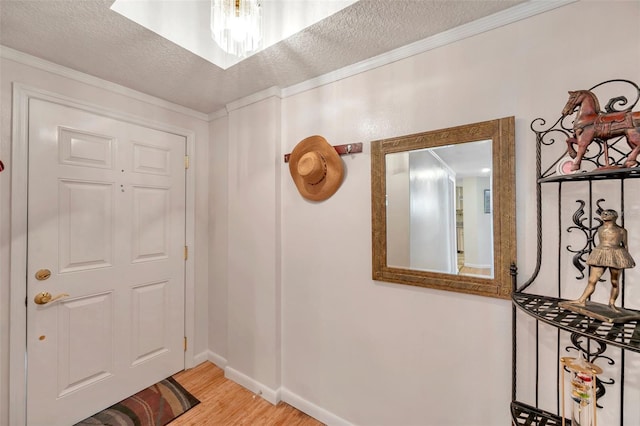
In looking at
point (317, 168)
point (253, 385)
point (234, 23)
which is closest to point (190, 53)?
point (234, 23)

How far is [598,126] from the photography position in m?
0.85

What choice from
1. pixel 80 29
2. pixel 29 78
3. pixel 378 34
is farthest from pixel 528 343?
pixel 29 78

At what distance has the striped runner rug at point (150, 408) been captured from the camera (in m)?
1.77

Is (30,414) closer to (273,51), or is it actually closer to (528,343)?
(273,51)

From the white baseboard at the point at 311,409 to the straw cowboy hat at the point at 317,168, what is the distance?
54.7 inches

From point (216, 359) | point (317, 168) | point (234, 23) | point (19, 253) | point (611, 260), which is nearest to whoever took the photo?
point (611, 260)

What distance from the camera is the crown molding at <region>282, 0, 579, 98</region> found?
46.1 inches

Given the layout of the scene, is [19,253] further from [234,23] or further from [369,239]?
[369,239]

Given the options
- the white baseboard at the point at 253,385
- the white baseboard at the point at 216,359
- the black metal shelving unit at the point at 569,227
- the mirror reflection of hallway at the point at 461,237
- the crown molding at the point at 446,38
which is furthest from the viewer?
the white baseboard at the point at 216,359

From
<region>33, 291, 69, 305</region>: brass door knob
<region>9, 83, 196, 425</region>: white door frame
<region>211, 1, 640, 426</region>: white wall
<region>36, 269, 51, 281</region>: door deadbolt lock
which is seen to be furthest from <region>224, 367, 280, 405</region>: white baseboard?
<region>36, 269, 51, 281</region>: door deadbolt lock

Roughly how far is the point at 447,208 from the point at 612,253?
0.62 metres

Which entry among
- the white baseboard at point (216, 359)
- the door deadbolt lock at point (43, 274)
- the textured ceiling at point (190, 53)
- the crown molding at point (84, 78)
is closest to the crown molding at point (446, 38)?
the textured ceiling at point (190, 53)

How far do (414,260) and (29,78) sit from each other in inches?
96.7

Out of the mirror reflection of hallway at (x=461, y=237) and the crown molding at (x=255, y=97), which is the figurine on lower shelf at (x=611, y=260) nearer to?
the mirror reflection of hallway at (x=461, y=237)
